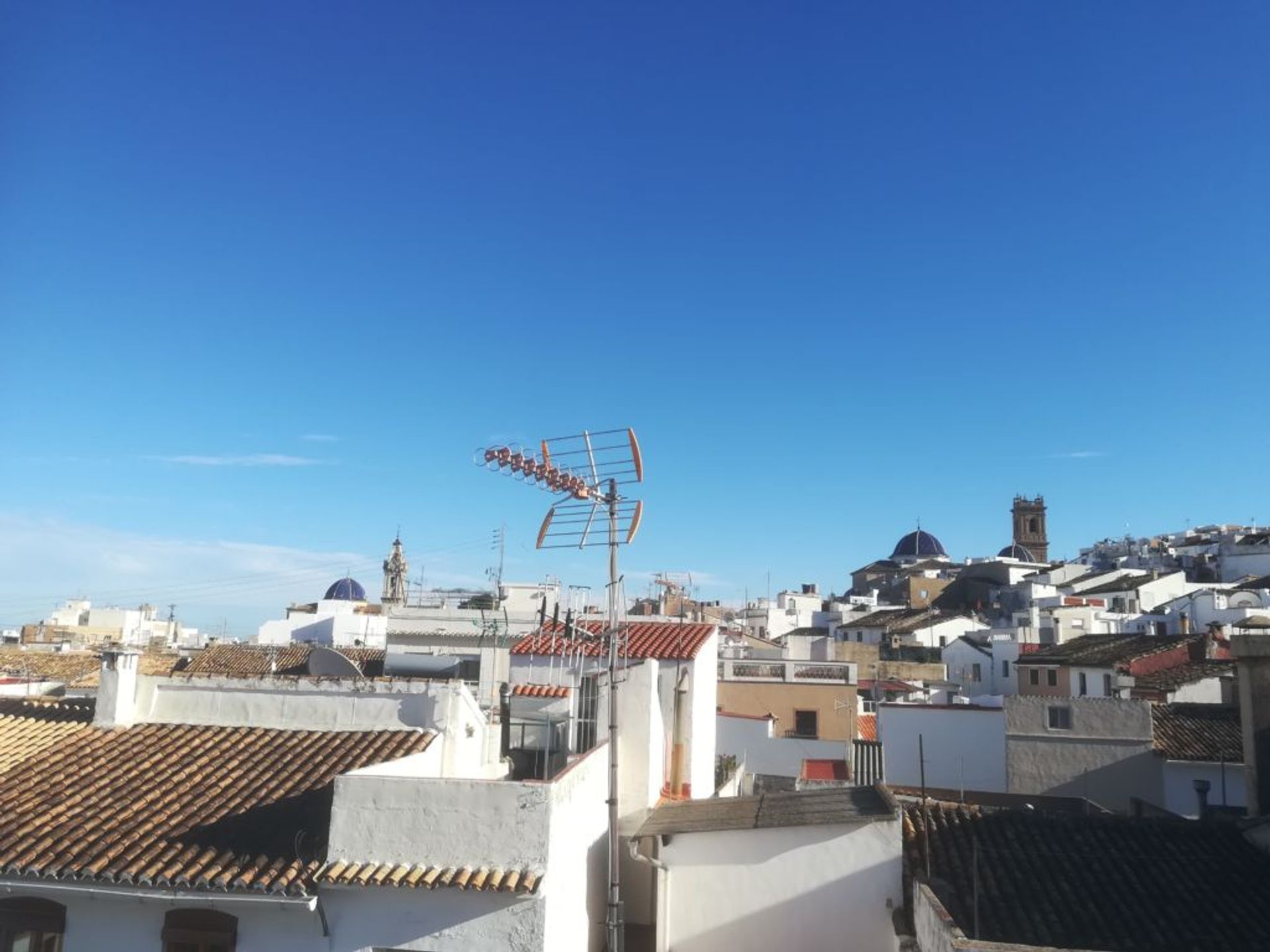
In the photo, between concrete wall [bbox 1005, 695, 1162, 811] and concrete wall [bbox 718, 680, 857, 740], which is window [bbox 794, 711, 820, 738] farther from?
concrete wall [bbox 1005, 695, 1162, 811]

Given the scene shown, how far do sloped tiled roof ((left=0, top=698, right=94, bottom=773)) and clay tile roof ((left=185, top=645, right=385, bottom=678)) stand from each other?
1696 cm

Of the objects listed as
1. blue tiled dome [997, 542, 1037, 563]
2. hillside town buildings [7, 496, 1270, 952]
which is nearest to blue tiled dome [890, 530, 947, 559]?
blue tiled dome [997, 542, 1037, 563]

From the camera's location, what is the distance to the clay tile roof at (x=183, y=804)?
9.73 meters

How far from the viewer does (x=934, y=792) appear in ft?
67.7

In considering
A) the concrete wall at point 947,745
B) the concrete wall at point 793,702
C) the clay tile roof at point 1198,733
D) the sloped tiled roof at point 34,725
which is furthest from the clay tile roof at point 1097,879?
the concrete wall at point 793,702

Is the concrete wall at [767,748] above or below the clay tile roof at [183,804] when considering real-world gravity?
below

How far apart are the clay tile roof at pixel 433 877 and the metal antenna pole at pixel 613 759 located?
6.51ft

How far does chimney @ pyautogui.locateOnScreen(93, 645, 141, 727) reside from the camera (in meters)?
13.2

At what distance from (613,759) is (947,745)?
1667 cm

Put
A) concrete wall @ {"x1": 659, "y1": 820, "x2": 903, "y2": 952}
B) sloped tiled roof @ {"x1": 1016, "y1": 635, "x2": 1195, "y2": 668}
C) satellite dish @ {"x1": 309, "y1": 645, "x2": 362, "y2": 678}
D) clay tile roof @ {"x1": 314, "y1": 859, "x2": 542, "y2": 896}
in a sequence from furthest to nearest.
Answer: sloped tiled roof @ {"x1": 1016, "y1": 635, "x2": 1195, "y2": 668} → satellite dish @ {"x1": 309, "y1": 645, "x2": 362, "y2": 678} → concrete wall @ {"x1": 659, "y1": 820, "x2": 903, "y2": 952} → clay tile roof @ {"x1": 314, "y1": 859, "x2": 542, "y2": 896}

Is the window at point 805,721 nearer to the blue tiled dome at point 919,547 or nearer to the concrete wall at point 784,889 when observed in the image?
the concrete wall at point 784,889

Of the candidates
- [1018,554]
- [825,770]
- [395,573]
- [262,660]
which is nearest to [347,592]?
[395,573]

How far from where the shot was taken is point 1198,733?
889 inches

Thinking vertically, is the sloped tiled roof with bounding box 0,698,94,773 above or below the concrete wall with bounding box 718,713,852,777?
above
